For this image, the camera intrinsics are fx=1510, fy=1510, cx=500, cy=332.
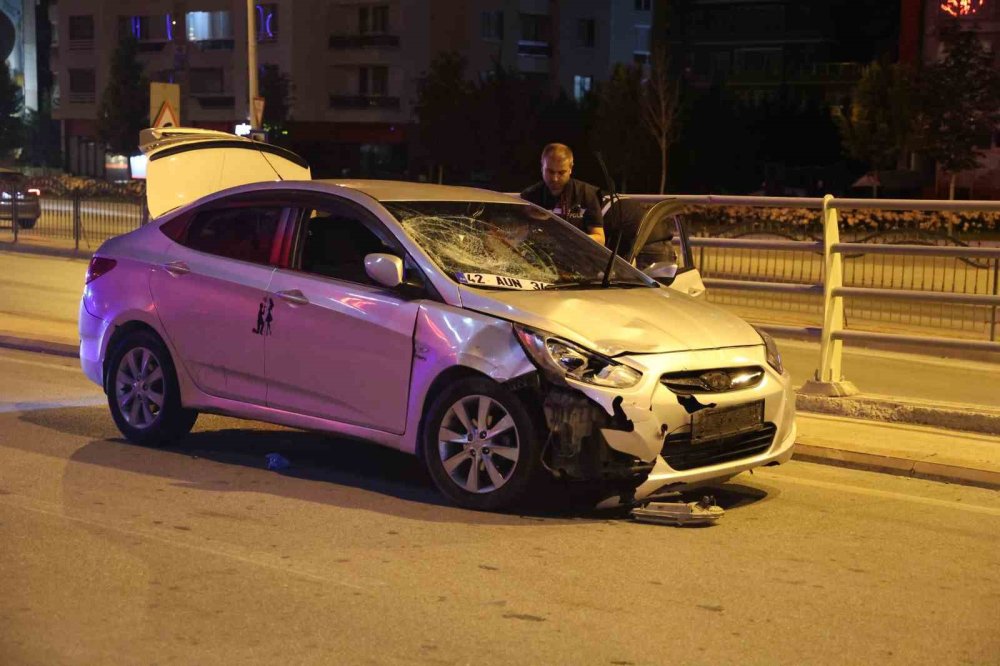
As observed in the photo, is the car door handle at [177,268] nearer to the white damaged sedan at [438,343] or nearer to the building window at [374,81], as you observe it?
the white damaged sedan at [438,343]

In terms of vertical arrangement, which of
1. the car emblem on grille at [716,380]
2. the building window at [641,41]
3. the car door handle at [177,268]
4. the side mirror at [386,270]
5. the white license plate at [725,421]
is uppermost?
the building window at [641,41]

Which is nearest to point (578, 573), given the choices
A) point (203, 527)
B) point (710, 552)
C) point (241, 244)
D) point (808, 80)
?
point (710, 552)

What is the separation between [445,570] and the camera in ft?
20.9

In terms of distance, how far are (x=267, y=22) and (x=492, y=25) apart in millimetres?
12232

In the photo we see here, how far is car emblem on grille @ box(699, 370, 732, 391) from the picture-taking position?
737cm

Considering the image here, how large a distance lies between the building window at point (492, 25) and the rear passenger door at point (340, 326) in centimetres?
7387

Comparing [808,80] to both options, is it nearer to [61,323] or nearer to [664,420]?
[61,323]

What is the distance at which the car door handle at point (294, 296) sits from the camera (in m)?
8.20

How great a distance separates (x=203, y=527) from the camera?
7.08 metres

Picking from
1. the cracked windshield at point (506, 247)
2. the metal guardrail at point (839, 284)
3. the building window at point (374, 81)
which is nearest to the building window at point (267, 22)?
the building window at point (374, 81)

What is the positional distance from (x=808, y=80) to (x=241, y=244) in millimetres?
78946

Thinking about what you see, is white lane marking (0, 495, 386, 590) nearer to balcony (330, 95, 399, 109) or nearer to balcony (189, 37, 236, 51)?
balcony (330, 95, 399, 109)

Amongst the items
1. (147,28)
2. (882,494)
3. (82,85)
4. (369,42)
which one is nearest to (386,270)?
(882,494)

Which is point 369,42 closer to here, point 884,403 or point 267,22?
point 267,22
